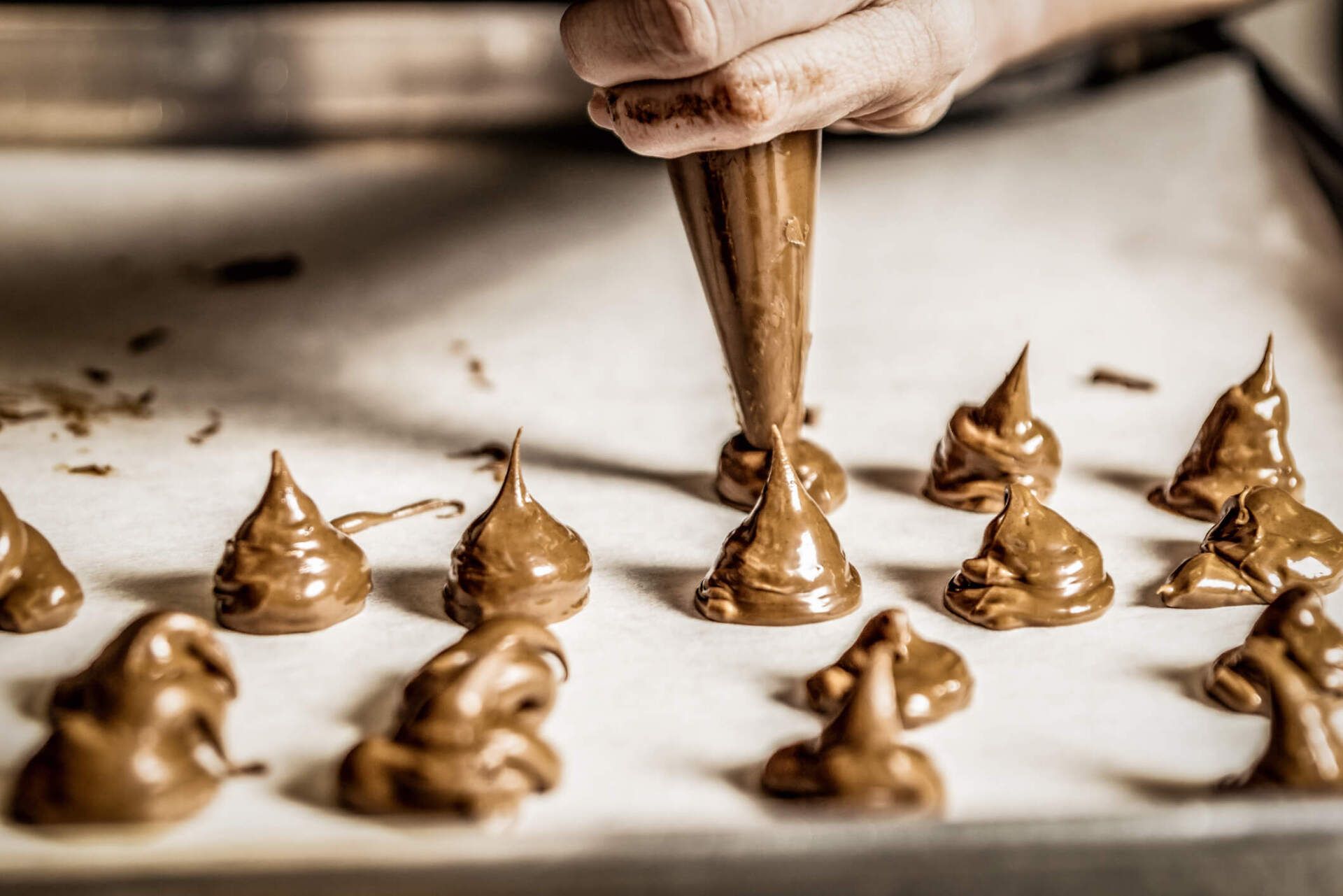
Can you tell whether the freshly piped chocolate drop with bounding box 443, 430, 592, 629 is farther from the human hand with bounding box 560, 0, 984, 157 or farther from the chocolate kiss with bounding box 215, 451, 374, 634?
the human hand with bounding box 560, 0, 984, 157

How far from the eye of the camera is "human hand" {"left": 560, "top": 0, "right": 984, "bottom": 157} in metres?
1.12

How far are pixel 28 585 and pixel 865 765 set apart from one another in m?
0.72

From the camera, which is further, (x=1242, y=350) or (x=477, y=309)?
(x=477, y=309)

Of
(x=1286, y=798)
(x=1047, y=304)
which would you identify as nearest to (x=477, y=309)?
(x=1047, y=304)

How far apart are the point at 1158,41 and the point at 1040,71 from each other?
0.25 meters

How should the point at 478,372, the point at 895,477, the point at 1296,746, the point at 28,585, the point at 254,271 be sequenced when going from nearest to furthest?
the point at 1296,746 < the point at 28,585 < the point at 895,477 < the point at 478,372 < the point at 254,271

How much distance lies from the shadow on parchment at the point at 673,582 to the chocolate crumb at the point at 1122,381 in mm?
755

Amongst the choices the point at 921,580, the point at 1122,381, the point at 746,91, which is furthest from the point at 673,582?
the point at 1122,381

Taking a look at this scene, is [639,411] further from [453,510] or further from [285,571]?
[285,571]

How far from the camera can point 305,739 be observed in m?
1.01

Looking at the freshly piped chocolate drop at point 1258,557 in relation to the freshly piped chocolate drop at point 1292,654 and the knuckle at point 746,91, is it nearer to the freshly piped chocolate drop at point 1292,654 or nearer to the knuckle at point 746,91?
the freshly piped chocolate drop at point 1292,654

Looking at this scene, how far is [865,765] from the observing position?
932 mm

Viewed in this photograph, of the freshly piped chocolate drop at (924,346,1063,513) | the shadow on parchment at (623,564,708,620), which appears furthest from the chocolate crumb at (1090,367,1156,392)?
the shadow on parchment at (623,564,708,620)

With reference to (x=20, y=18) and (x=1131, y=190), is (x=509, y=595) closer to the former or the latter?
(x=1131, y=190)
